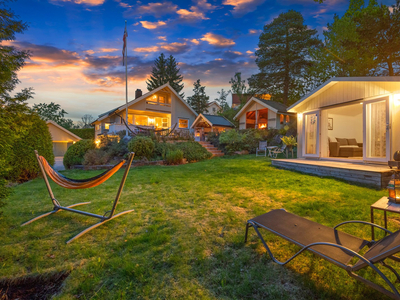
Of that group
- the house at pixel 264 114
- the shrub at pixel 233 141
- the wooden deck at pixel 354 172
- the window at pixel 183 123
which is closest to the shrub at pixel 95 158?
the shrub at pixel 233 141

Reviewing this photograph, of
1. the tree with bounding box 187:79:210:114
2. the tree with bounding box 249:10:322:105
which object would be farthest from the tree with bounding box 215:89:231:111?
the tree with bounding box 249:10:322:105

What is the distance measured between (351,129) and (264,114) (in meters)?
10.7

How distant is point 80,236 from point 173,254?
4.38ft

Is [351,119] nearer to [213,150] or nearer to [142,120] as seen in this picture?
[213,150]

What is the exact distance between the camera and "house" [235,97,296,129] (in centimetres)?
1806

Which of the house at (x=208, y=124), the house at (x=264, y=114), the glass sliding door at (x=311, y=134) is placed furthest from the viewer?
the house at (x=208, y=124)

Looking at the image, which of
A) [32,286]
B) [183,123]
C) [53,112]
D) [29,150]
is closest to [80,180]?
[32,286]

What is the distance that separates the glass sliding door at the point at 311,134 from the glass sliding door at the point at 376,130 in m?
2.03

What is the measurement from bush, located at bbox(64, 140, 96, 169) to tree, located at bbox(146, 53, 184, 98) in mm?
24826

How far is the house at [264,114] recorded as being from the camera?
18062 millimetres

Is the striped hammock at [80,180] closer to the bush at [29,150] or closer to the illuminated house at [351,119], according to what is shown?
the bush at [29,150]

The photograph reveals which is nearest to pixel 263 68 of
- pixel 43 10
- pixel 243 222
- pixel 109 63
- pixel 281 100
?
pixel 281 100

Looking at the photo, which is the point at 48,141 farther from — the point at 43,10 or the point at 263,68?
the point at 263,68

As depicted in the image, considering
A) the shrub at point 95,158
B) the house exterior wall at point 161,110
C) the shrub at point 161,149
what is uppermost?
the house exterior wall at point 161,110
